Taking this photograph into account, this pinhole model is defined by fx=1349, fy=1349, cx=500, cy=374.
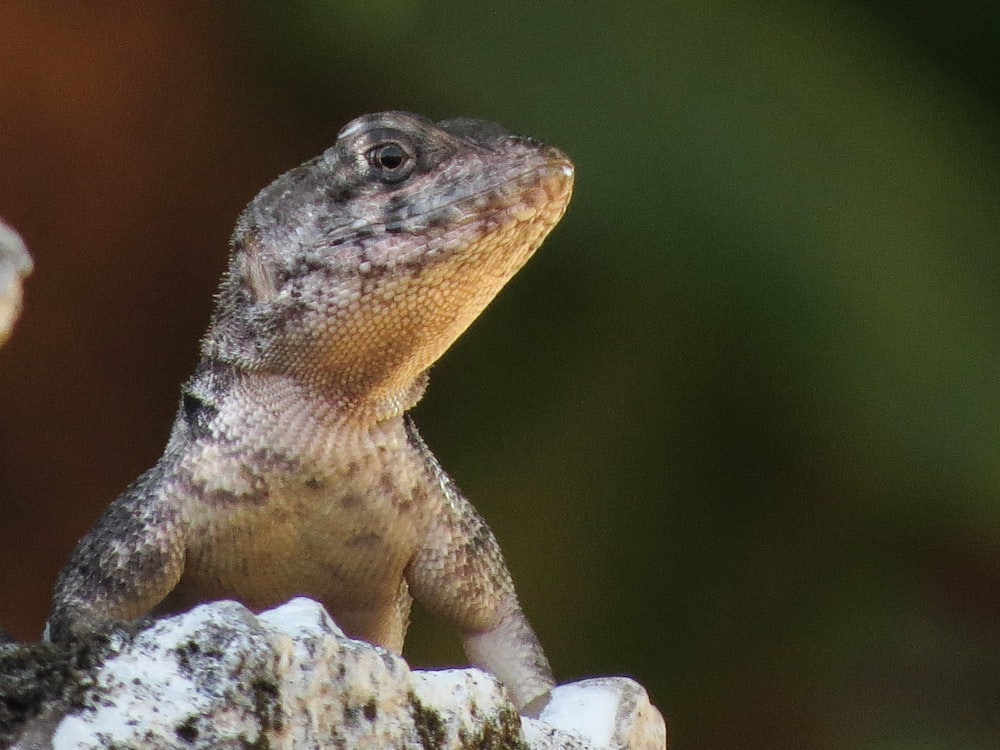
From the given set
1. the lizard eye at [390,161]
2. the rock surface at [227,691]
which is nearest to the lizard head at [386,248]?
the lizard eye at [390,161]

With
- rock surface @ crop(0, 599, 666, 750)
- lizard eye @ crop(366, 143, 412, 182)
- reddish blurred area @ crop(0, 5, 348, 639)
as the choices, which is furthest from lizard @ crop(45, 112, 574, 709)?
reddish blurred area @ crop(0, 5, 348, 639)

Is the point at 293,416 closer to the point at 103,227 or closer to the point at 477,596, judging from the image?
the point at 477,596

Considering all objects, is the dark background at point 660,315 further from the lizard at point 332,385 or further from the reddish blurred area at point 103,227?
the lizard at point 332,385

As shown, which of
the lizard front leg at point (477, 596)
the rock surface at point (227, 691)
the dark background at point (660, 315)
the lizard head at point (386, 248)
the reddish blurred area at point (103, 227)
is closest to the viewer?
the rock surface at point (227, 691)

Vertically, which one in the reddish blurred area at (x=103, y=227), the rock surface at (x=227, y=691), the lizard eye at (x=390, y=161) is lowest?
the rock surface at (x=227, y=691)

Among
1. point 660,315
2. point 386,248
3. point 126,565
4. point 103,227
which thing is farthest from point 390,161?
point 103,227

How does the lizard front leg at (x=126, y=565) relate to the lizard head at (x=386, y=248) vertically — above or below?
below

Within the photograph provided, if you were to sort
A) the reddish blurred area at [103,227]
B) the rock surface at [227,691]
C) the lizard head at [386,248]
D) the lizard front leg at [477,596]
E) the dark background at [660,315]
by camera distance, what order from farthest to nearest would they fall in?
1. the reddish blurred area at [103,227]
2. the dark background at [660,315]
3. the lizard front leg at [477,596]
4. the lizard head at [386,248]
5. the rock surface at [227,691]

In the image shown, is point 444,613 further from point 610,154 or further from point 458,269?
point 610,154
